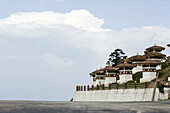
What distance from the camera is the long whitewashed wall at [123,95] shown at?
45.2m

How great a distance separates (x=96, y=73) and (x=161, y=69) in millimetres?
20416

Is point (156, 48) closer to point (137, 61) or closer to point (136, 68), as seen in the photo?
point (137, 61)

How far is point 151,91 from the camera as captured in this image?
46.7 meters

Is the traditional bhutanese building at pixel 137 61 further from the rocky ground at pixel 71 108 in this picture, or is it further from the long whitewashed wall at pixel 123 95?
the rocky ground at pixel 71 108

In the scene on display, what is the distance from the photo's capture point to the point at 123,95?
55.7 m

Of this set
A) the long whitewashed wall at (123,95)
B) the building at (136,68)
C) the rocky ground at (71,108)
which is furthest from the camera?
the building at (136,68)

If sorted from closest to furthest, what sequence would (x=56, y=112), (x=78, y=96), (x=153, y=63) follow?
(x=56, y=112)
(x=153, y=63)
(x=78, y=96)

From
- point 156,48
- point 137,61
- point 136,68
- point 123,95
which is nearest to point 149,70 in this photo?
point 123,95

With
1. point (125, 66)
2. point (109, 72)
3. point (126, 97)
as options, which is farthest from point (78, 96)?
point (126, 97)

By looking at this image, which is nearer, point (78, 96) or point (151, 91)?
point (151, 91)

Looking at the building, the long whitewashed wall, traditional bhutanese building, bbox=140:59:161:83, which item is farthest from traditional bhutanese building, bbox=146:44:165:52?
the long whitewashed wall

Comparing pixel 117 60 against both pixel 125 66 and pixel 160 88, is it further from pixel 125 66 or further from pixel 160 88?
pixel 160 88

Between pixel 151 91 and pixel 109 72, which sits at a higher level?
pixel 109 72

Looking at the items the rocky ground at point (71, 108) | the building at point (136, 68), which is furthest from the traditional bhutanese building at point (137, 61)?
the rocky ground at point (71, 108)
